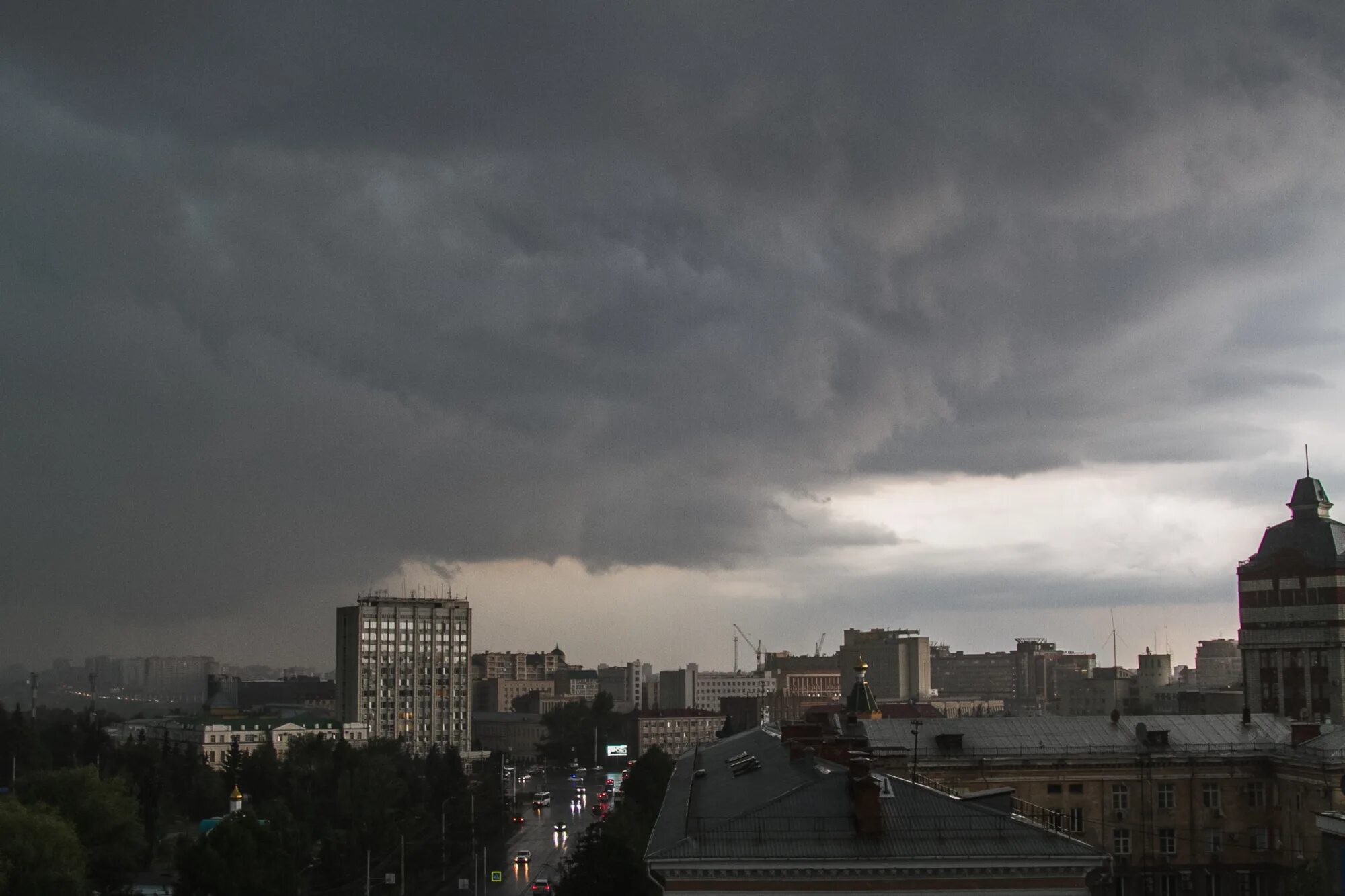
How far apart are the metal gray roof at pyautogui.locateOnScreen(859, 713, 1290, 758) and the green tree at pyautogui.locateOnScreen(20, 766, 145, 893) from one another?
51656 millimetres

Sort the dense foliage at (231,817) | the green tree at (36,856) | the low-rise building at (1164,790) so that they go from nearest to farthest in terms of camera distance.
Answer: the low-rise building at (1164,790)
the green tree at (36,856)
the dense foliage at (231,817)

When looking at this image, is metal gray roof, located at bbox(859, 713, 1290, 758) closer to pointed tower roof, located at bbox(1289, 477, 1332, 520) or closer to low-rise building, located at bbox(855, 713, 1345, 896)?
low-rise building, located at bbox(855, 713, 1345, 896)

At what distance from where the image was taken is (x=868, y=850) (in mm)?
38094

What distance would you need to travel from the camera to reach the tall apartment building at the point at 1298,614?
97438 millimetres

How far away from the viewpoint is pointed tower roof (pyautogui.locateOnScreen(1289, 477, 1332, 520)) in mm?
104125

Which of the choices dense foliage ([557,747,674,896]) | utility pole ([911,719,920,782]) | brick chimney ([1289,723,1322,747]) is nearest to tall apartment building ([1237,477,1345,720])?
brick chimney ([1289,723,1322,747])

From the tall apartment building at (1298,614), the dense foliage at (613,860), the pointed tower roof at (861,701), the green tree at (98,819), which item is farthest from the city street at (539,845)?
the tall apartment building at (1298,614)

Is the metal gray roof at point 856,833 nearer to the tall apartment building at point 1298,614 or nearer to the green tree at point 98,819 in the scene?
the green tree at point 98,819

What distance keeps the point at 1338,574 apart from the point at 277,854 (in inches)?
2965

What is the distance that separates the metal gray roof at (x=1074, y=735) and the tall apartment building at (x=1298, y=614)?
24157mm

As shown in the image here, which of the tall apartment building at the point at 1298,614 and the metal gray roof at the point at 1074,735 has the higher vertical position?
the tall apartment building at the point at 1298,614

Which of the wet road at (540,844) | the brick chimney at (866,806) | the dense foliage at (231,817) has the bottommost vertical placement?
the wet road at (540,844)

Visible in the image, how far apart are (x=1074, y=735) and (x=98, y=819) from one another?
208 ft

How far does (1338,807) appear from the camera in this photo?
64.2 meters
